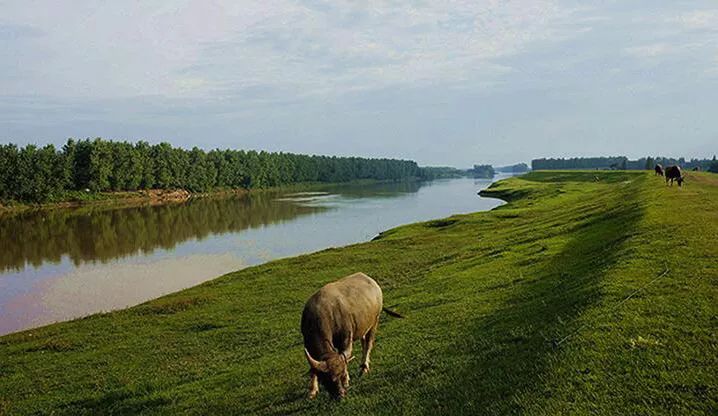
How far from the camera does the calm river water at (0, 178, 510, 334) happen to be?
37688mm

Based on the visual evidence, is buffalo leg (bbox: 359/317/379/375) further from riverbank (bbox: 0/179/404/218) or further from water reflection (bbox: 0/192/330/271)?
riverbank (bbox: 0/179/404/218)

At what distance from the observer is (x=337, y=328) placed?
41.1ft

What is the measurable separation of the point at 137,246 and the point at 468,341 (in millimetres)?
54245

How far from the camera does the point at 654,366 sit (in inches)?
388

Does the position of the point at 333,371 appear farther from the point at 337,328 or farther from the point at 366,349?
the point at 366,349

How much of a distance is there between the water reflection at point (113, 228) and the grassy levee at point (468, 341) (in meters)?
30.0

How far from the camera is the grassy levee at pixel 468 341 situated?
9.93m

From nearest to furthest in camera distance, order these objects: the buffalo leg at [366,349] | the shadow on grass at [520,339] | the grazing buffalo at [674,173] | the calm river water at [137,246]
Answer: the shadow on grass at [520,339]
the buffalo leg at [366,349]
the calm river water at [137,246]
the grazing buffalo at [674,173]

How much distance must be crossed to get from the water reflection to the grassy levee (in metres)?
30.0

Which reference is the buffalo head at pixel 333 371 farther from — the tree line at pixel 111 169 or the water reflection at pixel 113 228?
the tree line at pixel 111 169

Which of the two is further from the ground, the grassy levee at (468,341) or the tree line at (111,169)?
the tree line at (111,169)

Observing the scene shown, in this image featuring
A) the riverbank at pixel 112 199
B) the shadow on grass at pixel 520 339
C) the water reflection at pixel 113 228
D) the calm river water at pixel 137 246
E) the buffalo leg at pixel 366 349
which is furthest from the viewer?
the riverbank at pixel 112 199

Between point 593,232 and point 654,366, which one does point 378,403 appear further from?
point 593,232

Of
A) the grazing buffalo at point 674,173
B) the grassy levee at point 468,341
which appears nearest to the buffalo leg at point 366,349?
the grassy levee at point 468,341
